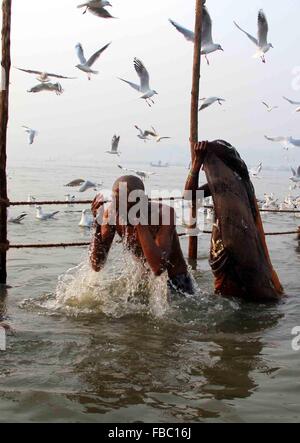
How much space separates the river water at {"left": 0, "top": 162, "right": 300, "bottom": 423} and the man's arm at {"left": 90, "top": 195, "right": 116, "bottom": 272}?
156mm

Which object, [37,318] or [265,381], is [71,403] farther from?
[37,318]

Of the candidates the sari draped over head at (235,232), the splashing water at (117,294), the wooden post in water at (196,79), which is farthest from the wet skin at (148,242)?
the wooden post in water at (196,79)

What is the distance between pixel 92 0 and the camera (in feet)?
24.6

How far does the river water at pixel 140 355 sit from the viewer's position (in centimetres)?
323

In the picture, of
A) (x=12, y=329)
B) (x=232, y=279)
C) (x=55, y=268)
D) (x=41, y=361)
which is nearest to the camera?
(x=41, y=361)

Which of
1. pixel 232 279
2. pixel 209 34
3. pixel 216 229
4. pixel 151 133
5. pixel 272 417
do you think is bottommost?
pixel 272 417

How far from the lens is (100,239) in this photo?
5383 mm

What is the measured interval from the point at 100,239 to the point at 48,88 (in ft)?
13.8

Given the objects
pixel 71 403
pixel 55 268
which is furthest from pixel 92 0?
pixel 71 403

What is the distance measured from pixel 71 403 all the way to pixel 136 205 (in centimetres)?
200

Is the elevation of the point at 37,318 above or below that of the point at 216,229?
below

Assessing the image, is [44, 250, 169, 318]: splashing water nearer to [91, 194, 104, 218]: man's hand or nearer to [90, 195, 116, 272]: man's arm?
[90, 195, 116, 272]: man's arm

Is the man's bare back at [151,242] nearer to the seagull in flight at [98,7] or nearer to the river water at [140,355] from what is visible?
the river water at [140,355]

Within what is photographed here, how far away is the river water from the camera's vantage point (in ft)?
10.6
